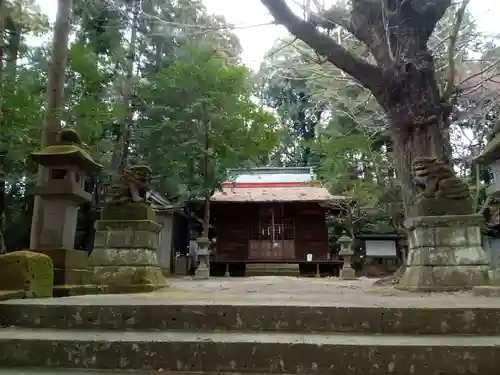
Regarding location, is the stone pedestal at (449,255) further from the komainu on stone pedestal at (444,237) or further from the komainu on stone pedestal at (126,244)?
the komainu on stone pedestal at (126,244)

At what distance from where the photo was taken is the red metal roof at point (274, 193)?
17984mm

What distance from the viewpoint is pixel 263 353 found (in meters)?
2.41

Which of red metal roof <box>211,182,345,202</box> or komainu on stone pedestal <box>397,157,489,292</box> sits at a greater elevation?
red metal roof <box>211,182,345,202</box>

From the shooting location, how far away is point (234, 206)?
1920cm

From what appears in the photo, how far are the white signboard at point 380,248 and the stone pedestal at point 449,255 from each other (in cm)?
1353

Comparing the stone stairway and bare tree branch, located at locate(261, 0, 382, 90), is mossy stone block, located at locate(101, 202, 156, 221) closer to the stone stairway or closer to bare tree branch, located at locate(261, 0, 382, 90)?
the stone stairway

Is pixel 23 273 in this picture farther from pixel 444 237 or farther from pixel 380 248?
pixel 380 248

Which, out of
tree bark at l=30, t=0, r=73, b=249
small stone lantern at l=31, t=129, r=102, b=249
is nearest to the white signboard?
tree bark at l=30, t=0, r=73, b=249

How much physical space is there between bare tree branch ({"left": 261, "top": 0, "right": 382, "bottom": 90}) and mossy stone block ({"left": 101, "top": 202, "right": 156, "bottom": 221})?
334 centimetres

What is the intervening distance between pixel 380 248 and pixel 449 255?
13842mm

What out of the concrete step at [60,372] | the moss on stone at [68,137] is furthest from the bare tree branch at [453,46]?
the concrete step at [60,372]

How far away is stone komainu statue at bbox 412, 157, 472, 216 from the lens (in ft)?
16.8

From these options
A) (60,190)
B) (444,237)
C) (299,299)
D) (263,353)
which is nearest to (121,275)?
(60,190)

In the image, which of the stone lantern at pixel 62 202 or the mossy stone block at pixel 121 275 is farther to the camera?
the mossy stone block at pixel 121 275
